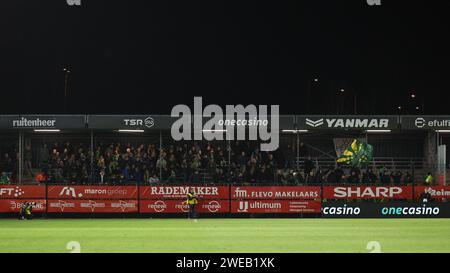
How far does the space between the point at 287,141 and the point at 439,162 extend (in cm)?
893

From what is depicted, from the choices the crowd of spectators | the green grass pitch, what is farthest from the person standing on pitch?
the crowd of spectators

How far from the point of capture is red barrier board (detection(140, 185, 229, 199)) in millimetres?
30125

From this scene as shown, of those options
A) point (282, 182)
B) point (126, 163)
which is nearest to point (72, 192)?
point (126, 163)

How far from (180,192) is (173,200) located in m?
0.48

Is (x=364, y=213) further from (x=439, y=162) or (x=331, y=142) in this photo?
(x=331, y=142)

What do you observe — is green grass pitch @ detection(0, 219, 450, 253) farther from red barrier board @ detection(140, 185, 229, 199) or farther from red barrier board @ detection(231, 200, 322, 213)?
red barrier board @ detection(231, 200, 322, 213)

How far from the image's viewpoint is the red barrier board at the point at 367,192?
30.5 meters

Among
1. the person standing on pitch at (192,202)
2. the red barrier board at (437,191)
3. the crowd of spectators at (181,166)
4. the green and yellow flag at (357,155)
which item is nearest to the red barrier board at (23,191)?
the crowd of spectators at (181,166)

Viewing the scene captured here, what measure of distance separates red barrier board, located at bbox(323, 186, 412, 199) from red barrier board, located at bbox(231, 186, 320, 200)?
702 millimetres

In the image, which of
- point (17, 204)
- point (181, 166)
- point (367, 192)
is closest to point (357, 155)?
point (367, 192)

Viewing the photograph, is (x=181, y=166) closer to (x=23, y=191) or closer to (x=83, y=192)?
(x=83, y=192)

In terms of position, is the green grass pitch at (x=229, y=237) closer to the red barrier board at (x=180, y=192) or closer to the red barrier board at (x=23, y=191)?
the red barrier board at (x=180, y=192)

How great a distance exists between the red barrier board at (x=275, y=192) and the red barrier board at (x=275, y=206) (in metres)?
0.22

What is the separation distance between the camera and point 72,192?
30047mm
